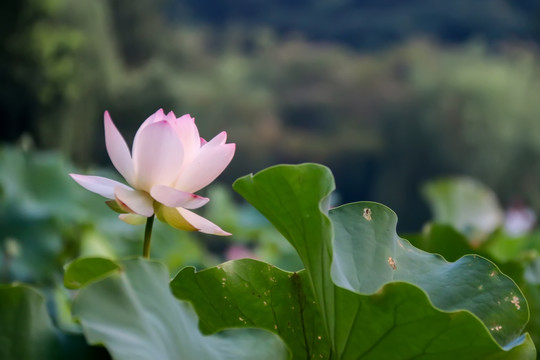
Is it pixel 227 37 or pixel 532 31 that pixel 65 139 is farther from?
pixel 532 31

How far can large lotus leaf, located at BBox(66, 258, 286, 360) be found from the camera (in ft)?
0.70

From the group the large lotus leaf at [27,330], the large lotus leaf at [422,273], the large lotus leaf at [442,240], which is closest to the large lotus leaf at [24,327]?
the large lotus leaf at [27,330]

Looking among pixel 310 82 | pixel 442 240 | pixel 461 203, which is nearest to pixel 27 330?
pixel 442 240

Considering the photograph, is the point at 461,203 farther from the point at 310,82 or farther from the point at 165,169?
the point at 310,82

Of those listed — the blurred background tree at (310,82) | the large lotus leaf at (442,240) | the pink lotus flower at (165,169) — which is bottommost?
the blurred background tree at (310,82)

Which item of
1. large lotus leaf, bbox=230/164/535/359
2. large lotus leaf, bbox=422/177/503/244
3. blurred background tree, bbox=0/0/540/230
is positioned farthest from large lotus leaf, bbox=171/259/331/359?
blurred background tree, bbox=0/0/540/230

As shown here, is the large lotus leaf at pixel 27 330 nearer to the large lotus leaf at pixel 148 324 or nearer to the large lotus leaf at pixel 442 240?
the large lotus leaf at pixel 148 324

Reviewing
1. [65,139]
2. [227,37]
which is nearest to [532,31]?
[227,37]

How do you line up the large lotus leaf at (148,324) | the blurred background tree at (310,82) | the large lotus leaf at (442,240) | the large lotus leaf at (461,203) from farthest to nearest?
the blurred background tree at (310,82) → the large lotus leaf at (461,203) → the large lotus leaf at (442,240) → the large lotus leaf at (148,324)

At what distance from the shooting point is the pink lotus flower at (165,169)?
296 millimetres

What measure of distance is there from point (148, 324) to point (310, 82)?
28.4 ft

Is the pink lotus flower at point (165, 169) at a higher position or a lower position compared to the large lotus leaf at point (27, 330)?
higher

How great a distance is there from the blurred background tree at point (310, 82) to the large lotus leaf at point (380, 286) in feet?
14.3

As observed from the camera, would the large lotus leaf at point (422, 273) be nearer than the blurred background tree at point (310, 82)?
Yes
